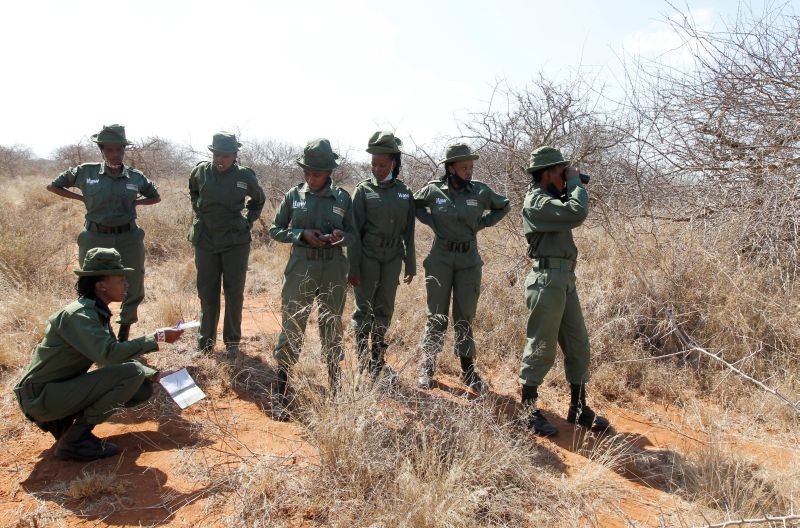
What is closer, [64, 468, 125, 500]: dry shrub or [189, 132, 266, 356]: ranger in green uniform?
[64, 468, 125, 500]: dry shrub

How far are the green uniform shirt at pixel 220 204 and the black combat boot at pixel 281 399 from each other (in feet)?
4.40

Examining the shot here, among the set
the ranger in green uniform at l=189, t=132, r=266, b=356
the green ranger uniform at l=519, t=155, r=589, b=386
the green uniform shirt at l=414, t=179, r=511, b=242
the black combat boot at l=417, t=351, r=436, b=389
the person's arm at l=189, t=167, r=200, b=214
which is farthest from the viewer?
the person's arm at l=189, t=167, r=200, b=214

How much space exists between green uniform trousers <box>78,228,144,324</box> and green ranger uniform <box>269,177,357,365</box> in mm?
1627

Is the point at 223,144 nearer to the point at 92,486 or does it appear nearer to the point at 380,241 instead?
the point at 380,241

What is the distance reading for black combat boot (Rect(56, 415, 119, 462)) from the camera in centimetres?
304

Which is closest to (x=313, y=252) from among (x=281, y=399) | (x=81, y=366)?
(x=281, y=399)

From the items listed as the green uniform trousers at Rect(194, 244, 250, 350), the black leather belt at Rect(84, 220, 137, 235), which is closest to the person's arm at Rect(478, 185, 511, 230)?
the green uniform trousers at Rect(194, 244, 250, 350)

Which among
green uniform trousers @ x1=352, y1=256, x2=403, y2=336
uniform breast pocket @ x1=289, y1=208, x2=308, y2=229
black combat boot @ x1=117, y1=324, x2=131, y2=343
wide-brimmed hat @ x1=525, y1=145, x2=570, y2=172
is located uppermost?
wide-brimmed hat @ x1=525, y1=145, x2=570, y2=172

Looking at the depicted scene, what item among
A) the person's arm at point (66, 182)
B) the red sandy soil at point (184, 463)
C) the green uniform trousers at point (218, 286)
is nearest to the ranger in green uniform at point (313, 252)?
the red sandy soil at point (184, 463)

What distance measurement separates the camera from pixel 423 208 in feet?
14.5

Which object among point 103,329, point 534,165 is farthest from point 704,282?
point 103,329

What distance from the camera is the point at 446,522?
7.34 feet

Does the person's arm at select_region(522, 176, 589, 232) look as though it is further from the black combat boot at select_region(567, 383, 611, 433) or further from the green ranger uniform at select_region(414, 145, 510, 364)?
the black combat boot at select_region(567, 383, 611, 433)

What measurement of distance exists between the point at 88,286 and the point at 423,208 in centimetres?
250
